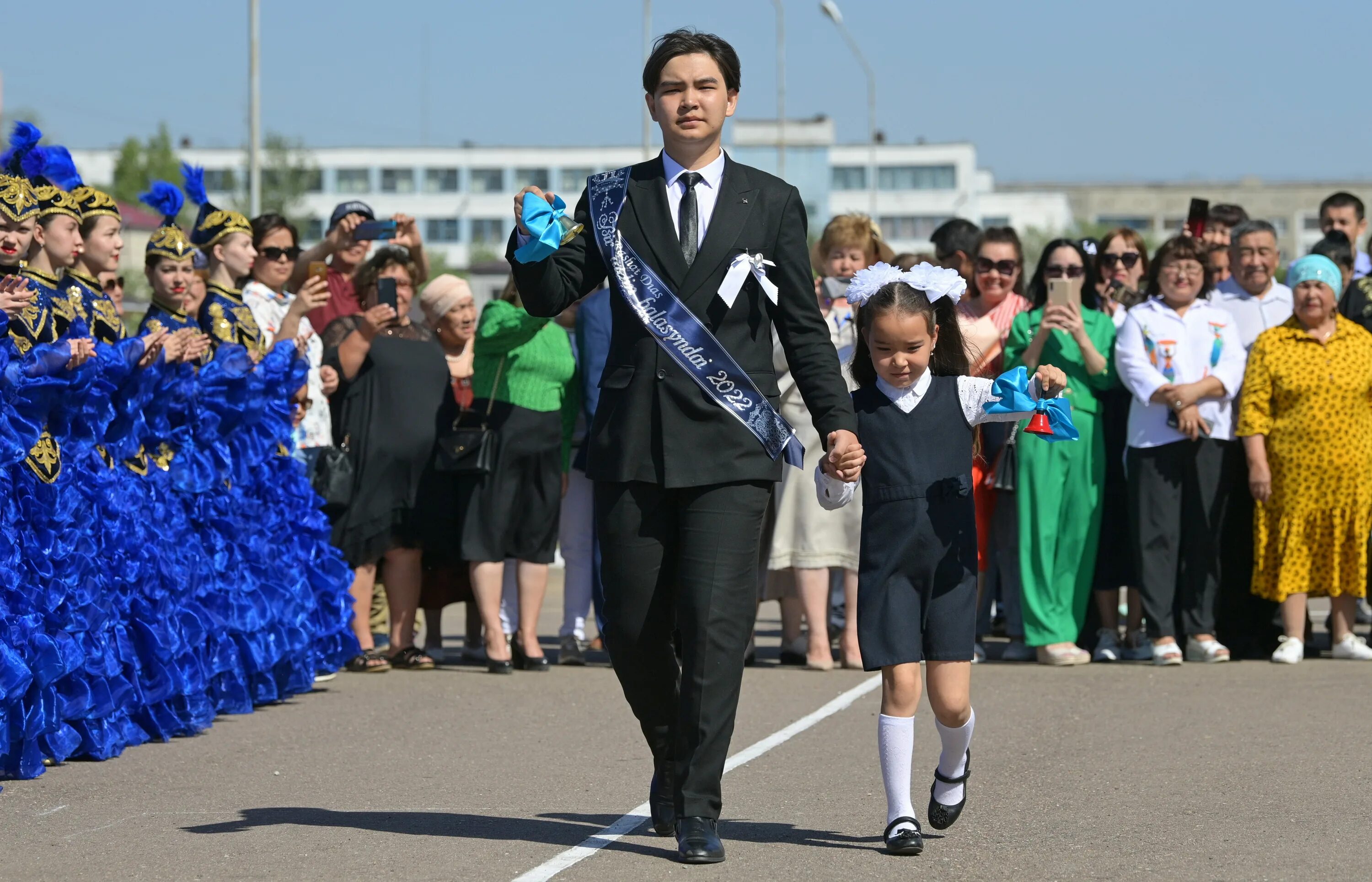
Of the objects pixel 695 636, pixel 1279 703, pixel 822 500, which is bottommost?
pixel 1279 703

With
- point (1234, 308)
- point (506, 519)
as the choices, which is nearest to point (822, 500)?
point (506, 519)

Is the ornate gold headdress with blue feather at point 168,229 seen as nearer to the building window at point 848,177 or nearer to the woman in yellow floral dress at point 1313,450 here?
the woman in yellow floral dress at point 1313,450

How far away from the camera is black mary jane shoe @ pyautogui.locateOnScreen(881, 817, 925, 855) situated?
5.97 meters

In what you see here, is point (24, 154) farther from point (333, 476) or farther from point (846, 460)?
point (846, 460)

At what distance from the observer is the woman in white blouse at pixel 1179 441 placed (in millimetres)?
11297

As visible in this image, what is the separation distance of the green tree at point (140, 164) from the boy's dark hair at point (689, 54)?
117 metres

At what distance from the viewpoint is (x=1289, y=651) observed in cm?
1125

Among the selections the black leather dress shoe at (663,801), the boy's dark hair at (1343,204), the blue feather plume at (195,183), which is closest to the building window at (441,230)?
the boy's dark hair at (1343,204)

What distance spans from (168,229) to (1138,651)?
582cm

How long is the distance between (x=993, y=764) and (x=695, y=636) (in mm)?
2148

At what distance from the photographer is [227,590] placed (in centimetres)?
913

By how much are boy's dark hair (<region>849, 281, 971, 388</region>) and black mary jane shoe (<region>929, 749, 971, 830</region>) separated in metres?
1.25

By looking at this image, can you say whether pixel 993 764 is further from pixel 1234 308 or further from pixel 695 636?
pixel 1234 308

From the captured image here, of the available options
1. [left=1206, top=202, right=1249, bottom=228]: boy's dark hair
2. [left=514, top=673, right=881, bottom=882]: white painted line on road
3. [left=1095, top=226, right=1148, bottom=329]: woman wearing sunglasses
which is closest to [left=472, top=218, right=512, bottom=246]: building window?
[left=1206, top=202, right=1249, bottom=228]: boy's dark hair
